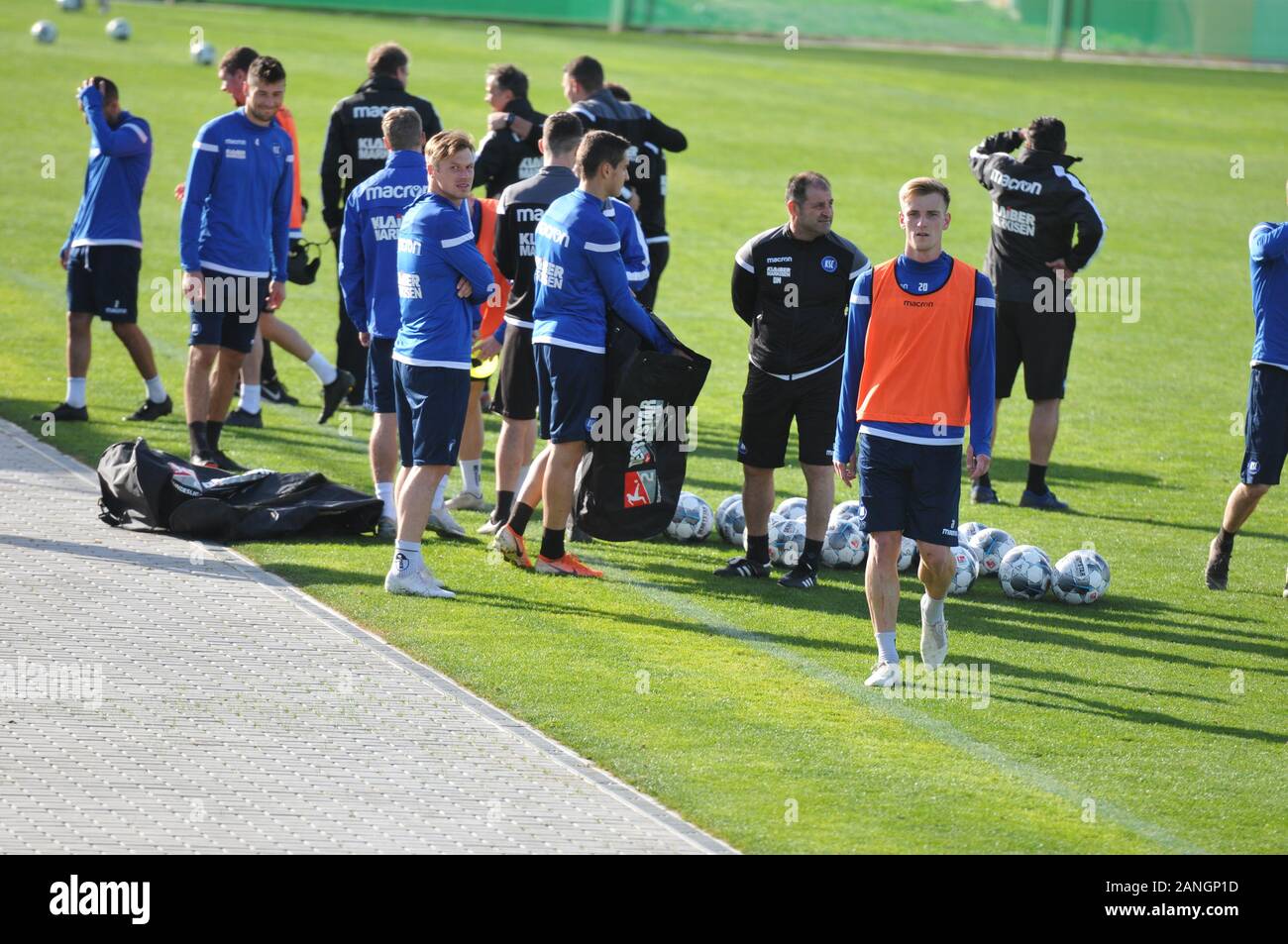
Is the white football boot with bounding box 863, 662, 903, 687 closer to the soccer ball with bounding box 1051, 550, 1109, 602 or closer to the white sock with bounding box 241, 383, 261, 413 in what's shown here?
the soccer ball with bounding box 1051, 550, 1109, 602

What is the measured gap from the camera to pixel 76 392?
41.3 ft

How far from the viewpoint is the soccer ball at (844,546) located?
1012 centimetres

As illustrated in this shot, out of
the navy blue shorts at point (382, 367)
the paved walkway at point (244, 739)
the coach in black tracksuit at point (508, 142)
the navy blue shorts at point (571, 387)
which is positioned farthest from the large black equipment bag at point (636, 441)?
the coach in black tracksuit at point (508, 142)

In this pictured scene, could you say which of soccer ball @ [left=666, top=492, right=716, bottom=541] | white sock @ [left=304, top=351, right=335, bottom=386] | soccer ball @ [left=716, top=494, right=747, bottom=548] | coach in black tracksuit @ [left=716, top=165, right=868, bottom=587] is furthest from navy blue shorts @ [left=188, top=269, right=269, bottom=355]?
coach in black tracksuit @ [left=716, top=165, right=868, bottom=587]

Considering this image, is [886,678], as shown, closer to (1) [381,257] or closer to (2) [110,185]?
(1) [381,257]

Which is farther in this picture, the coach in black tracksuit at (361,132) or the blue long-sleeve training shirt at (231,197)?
the coach in black tracksuit at (361,132)

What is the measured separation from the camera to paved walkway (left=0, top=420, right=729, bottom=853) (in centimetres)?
616

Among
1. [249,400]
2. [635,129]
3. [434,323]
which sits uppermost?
[635,129]

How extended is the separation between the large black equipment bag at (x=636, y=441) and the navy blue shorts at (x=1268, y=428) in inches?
125

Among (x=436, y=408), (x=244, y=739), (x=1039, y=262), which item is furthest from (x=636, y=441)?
(x=1039, y=262)

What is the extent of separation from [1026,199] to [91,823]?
8.19 metres

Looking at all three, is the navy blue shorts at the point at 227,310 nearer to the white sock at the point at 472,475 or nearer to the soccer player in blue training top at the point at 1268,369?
the white sock at the point at 472,475

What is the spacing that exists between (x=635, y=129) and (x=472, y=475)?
10.2 ft
